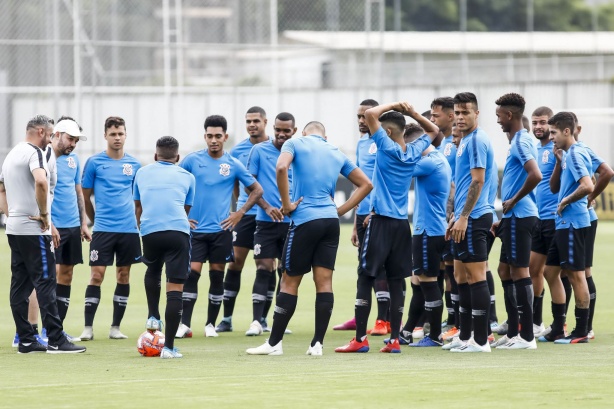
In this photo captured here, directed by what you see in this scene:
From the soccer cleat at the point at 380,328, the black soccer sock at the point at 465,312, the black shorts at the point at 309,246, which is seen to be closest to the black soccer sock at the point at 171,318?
the black shorts at the point at 309,246

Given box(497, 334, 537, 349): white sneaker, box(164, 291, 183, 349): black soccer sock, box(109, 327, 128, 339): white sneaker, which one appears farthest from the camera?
box(109, 327, 128, 339): white sneaker

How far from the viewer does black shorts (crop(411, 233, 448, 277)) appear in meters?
11.6

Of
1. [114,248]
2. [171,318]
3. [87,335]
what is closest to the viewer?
[171,318]

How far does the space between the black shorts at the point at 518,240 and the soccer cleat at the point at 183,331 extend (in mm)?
3566

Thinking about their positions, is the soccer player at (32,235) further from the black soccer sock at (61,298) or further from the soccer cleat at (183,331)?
the soccer cleat at (183,331)

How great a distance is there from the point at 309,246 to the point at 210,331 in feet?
8.75

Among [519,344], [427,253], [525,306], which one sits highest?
[427,253]

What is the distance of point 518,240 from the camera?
37.8 ft

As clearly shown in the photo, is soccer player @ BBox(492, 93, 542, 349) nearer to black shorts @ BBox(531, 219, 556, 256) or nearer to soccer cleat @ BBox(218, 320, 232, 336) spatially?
black shorts @ BBox(531, 219, 556, 256)

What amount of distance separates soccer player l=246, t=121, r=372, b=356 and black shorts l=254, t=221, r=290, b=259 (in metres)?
2.53

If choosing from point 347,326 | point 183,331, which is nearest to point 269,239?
point 347,326

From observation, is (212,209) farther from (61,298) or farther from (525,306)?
(525,306)

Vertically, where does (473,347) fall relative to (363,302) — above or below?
below

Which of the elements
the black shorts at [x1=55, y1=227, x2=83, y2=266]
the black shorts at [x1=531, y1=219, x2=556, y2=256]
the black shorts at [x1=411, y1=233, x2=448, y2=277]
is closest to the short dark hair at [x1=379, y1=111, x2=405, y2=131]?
the black shorts at [x1=411, y1=233, x2=448, y2=277]
